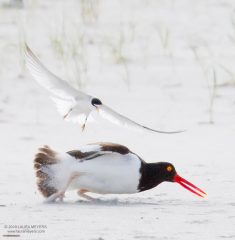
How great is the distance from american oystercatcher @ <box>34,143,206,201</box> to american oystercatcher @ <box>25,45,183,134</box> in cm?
19

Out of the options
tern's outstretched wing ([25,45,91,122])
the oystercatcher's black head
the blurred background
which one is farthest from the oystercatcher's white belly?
tern's outstretched wing ([25,45,91,122])

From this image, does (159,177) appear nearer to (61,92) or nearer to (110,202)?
(110,202)

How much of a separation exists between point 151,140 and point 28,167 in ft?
4.25

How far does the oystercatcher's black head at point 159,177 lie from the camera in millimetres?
6586

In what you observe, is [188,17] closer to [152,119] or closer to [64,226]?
[152,119]

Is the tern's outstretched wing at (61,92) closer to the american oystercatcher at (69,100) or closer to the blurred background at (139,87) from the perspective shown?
the american oystercatcher at (69,100)

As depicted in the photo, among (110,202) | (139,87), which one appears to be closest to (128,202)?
(110,202)

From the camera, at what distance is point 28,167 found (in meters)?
7.52

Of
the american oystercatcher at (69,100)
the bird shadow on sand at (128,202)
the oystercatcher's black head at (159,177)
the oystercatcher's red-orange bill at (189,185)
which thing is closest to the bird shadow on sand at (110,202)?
the bird shadow on sand at (128,202)

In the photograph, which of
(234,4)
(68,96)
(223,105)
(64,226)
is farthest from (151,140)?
(234,4)

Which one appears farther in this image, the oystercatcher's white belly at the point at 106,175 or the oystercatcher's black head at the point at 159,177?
the oystercatcher's black head at the point at 159,177

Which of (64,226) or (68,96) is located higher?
(68,96)

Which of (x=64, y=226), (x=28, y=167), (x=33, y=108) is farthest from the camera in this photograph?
(x=33, y=108)

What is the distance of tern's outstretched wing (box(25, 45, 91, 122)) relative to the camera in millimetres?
6422
